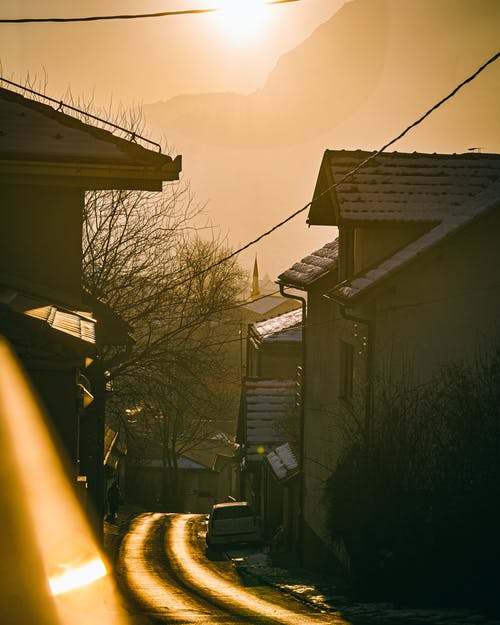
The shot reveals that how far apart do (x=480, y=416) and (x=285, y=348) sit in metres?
23.7

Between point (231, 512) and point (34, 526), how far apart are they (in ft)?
67.0

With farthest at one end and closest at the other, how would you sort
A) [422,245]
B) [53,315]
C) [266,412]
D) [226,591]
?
[266,412], [226,591], [422,245], [53,315]

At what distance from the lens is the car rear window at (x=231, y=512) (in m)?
28.7

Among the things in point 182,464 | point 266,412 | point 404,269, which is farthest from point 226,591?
point 182,464

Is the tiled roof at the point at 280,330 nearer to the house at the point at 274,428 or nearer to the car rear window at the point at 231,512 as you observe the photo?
the house at the point at 274,428

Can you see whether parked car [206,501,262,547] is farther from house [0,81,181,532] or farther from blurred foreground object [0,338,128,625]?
blurred foreground object [0,338,128,625]

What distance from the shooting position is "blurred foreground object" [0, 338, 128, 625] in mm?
8461

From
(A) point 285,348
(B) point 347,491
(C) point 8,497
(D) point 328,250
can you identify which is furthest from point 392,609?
(A) point 285,348

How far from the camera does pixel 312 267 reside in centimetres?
2225

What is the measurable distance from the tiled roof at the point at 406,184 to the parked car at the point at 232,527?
13110 millimetres

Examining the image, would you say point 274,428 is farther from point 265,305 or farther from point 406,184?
point 265,305

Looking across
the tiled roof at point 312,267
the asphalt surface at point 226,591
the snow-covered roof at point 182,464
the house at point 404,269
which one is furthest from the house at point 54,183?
the snow-covered roof at point 182,464

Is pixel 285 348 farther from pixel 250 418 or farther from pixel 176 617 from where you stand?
pixel 176 617

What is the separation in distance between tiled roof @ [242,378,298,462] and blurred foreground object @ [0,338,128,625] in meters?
18.2
